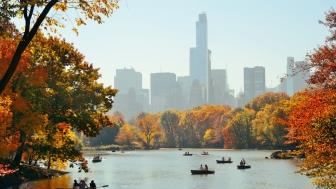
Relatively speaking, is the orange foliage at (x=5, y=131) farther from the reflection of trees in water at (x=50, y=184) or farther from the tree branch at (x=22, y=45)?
the tree branch at (x=22, y=45)

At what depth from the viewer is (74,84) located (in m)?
54.7

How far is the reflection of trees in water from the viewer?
60594 mm

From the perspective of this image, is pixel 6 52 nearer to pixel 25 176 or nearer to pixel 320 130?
pixel 25 176

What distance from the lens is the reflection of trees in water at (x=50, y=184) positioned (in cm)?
6059

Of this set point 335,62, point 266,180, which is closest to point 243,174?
point 266,180

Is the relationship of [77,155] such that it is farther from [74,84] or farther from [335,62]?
[335,62]

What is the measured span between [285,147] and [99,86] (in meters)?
106

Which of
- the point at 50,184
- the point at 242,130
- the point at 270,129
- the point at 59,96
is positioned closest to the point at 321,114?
the point at 59,96

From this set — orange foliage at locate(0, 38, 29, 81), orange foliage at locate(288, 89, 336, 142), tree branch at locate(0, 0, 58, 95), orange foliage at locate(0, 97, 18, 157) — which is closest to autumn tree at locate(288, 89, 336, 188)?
orange foliage at locate(288, 89, 336, 142)

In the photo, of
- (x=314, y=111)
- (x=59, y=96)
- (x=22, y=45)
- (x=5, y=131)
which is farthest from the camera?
(x=59, y=96)

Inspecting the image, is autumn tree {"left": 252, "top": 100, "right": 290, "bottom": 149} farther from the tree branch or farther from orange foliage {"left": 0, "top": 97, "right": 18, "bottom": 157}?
the tree branch

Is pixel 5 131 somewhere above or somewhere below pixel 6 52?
below

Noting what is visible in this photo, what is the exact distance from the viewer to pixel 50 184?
64.2 metres

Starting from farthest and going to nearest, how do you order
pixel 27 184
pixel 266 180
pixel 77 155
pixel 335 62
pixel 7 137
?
pixel 266 180 → pixel 27 184 → pixel 77 155 → pixel 7 137 → pixel 335 62
